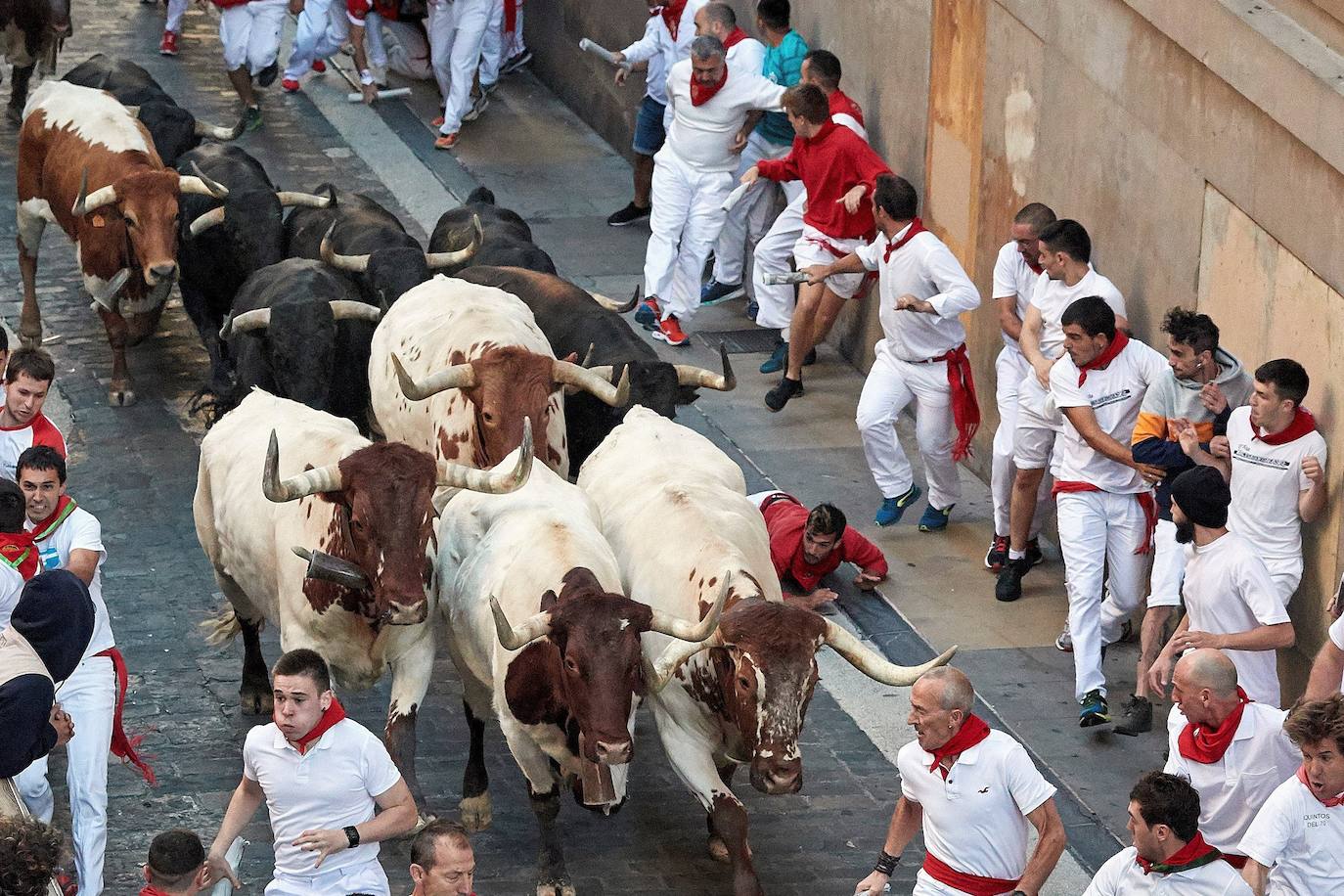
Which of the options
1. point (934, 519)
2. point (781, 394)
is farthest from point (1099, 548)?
point (781, 394)

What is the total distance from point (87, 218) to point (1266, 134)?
25.8 ft

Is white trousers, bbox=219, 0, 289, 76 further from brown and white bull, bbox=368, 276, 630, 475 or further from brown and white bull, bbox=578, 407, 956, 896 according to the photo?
brown and white bull, bbox=578, 407, 956, 896

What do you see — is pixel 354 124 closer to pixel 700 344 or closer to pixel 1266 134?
pixel 700 344

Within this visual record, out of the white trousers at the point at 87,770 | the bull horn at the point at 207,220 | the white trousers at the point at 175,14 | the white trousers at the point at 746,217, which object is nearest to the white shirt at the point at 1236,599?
the white trousers at the point at 87,770

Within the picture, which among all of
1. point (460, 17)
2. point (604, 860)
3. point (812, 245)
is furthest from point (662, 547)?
point (460, 17)

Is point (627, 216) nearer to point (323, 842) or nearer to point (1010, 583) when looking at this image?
point (1010, 583)

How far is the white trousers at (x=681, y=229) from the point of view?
621 inches

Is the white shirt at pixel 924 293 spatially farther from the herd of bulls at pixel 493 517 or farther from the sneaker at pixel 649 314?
the sneaker at pixel 649 314

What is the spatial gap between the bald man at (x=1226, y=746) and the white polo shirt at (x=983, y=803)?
629 millimetres

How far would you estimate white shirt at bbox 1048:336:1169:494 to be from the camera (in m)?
10.9

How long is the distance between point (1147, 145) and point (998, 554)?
2.55 m

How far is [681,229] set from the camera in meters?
15.8

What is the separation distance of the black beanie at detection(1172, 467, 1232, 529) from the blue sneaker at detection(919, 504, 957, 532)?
3.74m

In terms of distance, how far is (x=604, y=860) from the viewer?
9.45 metres
